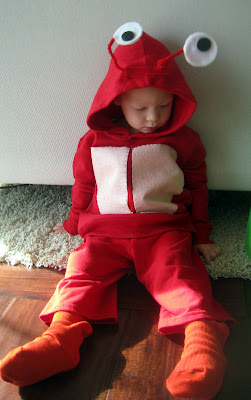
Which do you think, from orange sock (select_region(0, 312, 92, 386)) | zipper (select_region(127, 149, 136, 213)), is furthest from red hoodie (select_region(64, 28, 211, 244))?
orange sock (select_region(0, 312, 92, 386))

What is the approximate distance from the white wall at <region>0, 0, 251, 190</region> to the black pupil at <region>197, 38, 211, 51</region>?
136 mm

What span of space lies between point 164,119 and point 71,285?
385 mm

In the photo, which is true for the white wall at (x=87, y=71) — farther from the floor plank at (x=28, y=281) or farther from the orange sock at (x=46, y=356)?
the orange sock at (x=46, y=356)

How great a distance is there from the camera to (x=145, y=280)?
692mm

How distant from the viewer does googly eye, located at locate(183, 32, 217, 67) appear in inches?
20.8

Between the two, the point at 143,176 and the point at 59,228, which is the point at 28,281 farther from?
the point at 143,176

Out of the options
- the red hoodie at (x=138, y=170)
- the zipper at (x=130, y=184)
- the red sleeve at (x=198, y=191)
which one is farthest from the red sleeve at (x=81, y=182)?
the red sleeve at (x=198, y=191)

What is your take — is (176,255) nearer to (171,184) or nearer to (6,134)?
(171,184)

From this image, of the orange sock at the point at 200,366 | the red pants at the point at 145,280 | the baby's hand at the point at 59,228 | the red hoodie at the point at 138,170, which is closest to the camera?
the orange sock at the point at 200,366

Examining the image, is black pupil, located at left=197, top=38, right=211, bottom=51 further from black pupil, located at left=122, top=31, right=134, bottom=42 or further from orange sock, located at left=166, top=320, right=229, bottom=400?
orange sock, located at left=166, top=320, right=229, bottom=400

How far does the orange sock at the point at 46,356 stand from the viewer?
519 mm

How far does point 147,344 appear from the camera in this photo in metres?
0.62

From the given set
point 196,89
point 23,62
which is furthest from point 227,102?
point 23,62

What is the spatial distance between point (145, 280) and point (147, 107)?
354 millimetres
